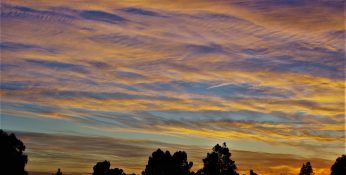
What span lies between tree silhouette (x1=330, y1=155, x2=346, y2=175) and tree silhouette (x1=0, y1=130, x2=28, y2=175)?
61844 mm

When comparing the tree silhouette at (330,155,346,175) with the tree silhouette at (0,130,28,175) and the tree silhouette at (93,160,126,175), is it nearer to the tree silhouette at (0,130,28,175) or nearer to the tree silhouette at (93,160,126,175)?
the tree silhouette at (93,160,126,175)

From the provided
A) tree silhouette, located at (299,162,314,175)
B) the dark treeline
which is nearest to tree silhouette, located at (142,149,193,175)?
the dark treeline

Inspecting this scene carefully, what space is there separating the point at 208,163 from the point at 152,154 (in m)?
13.8

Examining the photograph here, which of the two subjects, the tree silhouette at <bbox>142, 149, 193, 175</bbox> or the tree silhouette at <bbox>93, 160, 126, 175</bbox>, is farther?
the tree silhouette at <bbox>93, 160, 126, 175</bbox>

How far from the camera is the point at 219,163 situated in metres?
138

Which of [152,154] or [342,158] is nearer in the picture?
[342,158]

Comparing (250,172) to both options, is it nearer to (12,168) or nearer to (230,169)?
(230,169)

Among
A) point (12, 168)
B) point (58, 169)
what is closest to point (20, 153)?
point (12, 168)

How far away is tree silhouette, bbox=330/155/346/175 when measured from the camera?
4998 inches

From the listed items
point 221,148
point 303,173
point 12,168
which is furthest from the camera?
point 303,173

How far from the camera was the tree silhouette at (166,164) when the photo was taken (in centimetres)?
14350

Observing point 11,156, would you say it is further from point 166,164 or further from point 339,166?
point 339,166

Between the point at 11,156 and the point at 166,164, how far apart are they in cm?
5039

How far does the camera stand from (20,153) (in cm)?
10075
